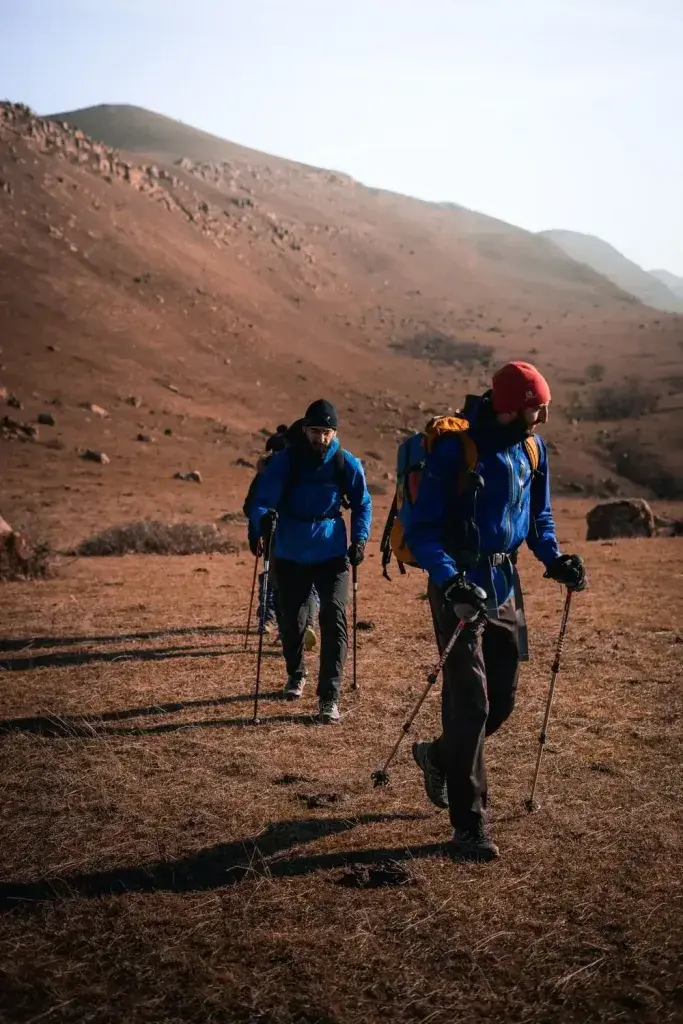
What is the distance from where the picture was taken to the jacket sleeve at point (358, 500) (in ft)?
25.9

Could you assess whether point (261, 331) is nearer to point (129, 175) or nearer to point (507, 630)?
point (129, 175)

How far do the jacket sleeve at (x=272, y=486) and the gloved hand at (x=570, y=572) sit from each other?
286cm

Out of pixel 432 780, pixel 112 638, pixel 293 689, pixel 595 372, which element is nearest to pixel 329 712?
pixel 293 689

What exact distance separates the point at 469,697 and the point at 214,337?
4227 centimetres

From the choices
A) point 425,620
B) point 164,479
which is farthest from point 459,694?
point 164,479

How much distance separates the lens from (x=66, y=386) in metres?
33.6

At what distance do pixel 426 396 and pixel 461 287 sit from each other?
4112cm

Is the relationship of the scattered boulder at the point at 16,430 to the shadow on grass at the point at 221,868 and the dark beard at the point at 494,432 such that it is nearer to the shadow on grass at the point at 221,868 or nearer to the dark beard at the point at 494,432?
the shadow on grass at the point at 221,868

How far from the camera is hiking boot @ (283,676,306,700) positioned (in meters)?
8.15

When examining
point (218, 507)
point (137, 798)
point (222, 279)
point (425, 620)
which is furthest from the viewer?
point (222, 279)

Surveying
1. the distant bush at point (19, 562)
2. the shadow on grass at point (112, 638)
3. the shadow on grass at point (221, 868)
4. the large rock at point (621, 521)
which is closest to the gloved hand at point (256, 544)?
the shadow on grass at point (112, 638)

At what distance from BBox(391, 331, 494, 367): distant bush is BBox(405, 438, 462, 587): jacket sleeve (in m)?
52.4

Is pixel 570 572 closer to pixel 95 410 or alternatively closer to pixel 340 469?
pixel 340 469

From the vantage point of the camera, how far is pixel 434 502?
4938 millimetres
